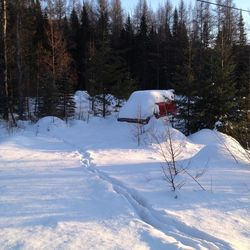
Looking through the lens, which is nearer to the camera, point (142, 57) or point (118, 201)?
point (118, 201)

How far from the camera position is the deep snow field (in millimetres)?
4957

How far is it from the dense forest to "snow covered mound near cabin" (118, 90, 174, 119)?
3.36 feet

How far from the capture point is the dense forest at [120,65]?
1595cm

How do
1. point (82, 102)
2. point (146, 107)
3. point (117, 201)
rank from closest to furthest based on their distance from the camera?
point (117, 201) < point (146, 107) < point (82, 102)

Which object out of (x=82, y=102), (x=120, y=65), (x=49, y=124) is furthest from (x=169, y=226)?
(x=82, y=102)

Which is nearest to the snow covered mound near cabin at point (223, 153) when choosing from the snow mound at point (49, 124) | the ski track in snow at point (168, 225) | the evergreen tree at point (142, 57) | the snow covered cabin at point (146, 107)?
the ski track in snow at point (168, 225)

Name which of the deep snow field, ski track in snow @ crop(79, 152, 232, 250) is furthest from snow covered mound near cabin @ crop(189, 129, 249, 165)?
ski track in snow @ crop(79, 152, 232, 250)

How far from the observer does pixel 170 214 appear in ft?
19.3

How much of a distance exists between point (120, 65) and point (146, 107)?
897 cm

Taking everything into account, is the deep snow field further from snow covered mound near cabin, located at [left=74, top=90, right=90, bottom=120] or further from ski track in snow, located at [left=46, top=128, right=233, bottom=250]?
snow covered mound near cabin, located at [left=74, top=90, right=90, bottom=120]

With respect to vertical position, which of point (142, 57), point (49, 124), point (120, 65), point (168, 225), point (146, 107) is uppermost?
point (142, 57)

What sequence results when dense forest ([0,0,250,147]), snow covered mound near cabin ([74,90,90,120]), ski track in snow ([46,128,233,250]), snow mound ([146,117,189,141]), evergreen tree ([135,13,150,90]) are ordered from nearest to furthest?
1. ski track in snow ([46,128,233,250])
2. snow mound ([146,117,189,141])
3. dense forest ([0,0,250,147])
4. snow covered mound near cabin ([74,90,90,120])
5. evergreen tree ([135,13,150,90])

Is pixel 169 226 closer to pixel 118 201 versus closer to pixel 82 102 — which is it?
pixel 118 201

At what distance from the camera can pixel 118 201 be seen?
255 inches
